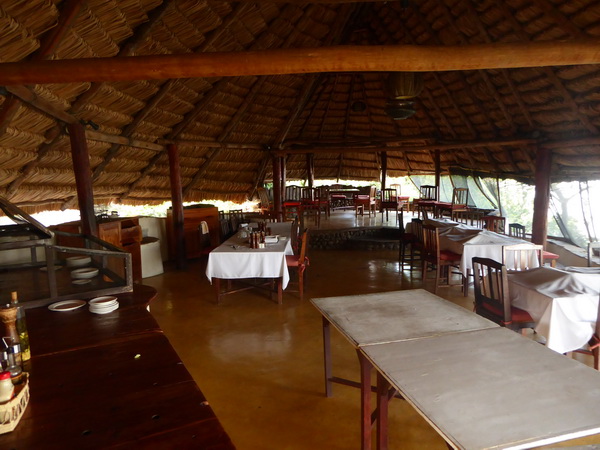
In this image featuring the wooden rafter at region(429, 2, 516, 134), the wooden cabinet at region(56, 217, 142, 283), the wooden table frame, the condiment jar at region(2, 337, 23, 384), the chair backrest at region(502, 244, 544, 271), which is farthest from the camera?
the wooden rafter at region(429, 2, 516, 134)

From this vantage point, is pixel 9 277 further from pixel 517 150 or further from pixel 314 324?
pixel 517 150

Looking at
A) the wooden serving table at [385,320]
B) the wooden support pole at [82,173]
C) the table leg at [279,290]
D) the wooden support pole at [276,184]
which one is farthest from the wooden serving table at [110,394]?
the wooden support pole at [276,184]

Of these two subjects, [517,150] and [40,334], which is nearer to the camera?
[40,334]

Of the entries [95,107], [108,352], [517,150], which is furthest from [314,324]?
[517,150]

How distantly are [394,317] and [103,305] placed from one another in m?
1.86

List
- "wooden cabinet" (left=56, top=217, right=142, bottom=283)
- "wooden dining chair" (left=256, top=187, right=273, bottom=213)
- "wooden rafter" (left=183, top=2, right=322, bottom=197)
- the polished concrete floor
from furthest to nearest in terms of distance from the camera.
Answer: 1. "wooden dining chair" (left=256, top=187, right=273, bottom=213)
2. "wooden rafter" (left=183, top=2, right=322, bottom=197)
3. "wooden cabinet" (left=56, top=217, right=142, bottom=283)
4. the polished concrete floor

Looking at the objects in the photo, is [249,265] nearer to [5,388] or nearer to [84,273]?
[84,273]

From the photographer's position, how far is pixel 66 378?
1.77 meters

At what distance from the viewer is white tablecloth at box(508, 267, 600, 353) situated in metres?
3.14

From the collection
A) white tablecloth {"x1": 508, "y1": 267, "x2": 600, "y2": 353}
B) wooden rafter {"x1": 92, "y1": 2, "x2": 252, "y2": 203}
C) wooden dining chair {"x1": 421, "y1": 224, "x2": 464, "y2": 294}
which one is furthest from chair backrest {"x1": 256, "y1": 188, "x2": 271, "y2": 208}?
white tablecloth {"x1": 508, "y1": 267, "x2": 600, "y2": 353}

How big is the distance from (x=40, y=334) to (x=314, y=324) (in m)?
2.97

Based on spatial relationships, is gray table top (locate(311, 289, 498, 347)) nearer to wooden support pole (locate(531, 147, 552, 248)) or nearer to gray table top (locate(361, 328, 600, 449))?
gray table top (locate(361, 328, 600, 449))

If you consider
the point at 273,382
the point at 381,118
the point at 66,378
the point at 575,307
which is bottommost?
the point at 273,382

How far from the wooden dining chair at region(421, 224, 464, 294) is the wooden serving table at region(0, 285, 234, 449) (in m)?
4.50
